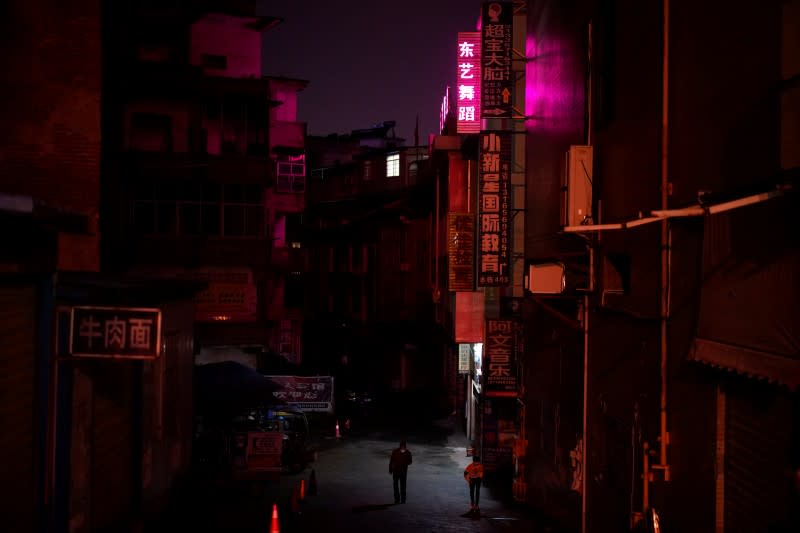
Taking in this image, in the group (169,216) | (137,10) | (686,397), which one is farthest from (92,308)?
(137,10)

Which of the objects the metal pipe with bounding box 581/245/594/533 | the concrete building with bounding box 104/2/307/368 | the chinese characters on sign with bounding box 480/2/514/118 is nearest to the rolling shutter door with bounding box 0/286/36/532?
the metal pipe with bounding box 581/245/594/533

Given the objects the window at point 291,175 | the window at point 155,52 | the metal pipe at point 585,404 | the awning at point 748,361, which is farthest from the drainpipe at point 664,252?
the window at point 291,175

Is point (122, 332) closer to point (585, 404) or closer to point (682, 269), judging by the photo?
point (682, 269)

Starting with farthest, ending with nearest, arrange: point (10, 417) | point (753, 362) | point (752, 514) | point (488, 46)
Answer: point (488, 46), point (10, 417), point (752, 514), point (753, 362)

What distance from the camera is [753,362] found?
25.4ft

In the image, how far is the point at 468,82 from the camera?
2400cm

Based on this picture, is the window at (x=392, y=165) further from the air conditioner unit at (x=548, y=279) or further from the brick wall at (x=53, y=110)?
the air conditioner unit at (x=548, y=279)

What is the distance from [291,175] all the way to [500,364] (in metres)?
20.9

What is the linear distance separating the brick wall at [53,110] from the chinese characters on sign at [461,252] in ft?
43.8

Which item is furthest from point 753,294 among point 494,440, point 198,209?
point 198,209

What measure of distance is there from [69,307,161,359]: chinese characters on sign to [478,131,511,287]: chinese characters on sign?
42.5 ft

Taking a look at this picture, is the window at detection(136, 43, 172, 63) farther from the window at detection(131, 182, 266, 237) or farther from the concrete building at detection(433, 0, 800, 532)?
the concrete building at detection(433, 0, 800, 532)

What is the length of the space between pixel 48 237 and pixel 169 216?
20.3 m

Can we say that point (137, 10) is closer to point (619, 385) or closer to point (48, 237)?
point (48, 237)
